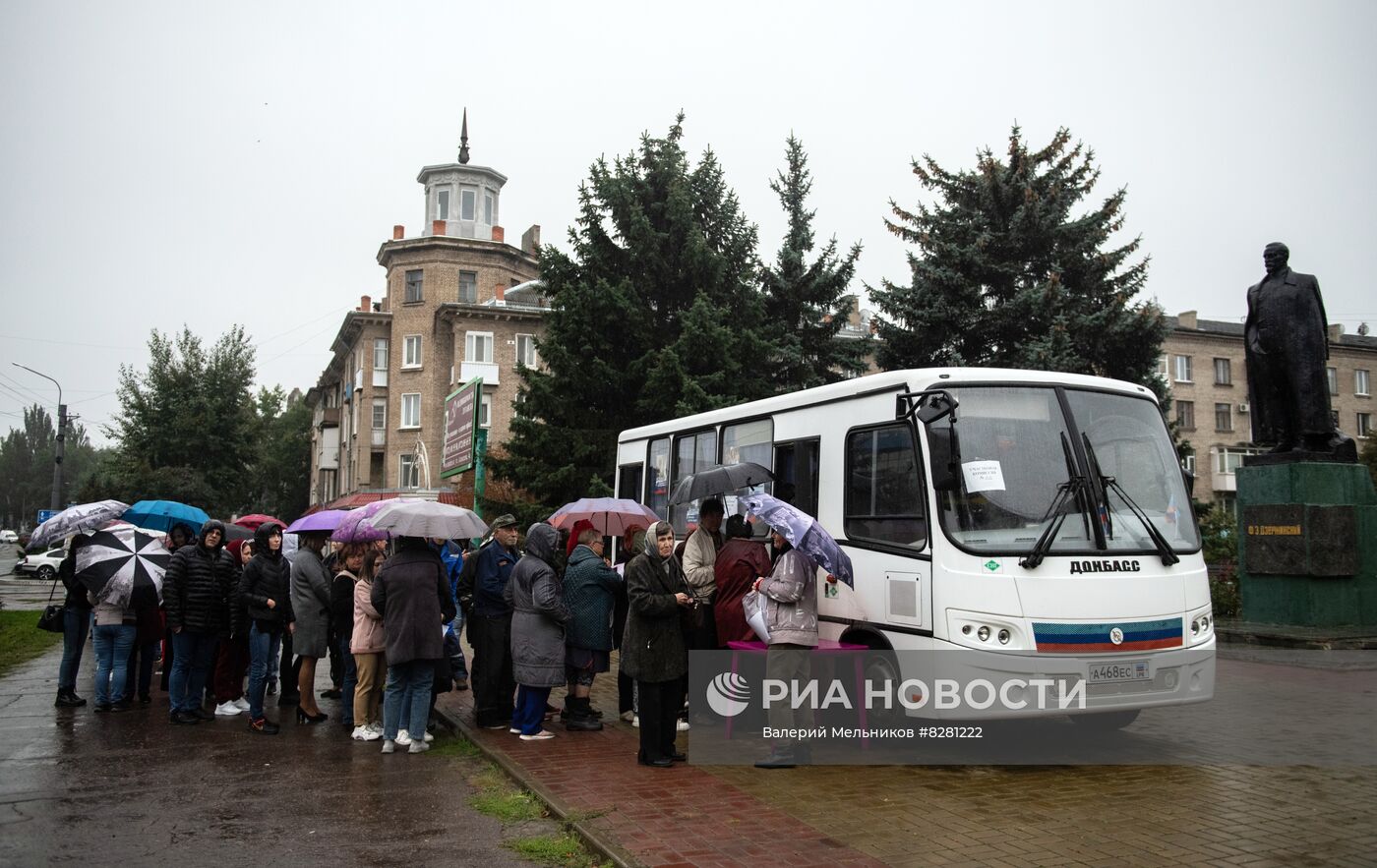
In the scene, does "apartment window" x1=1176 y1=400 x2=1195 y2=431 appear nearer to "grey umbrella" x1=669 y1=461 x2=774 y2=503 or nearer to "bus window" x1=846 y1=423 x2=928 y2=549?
"bus window" x1=846 y1=423 x2=928 y2=549

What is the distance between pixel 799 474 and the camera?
34.5 feet

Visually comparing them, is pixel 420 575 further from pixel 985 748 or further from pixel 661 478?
pixel 661 478

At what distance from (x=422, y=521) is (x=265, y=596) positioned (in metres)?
2.53

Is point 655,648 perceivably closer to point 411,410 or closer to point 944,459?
point 944,459

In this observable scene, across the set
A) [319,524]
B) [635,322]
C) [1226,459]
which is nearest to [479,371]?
[635,322]

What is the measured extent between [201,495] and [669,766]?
37926 millimetres

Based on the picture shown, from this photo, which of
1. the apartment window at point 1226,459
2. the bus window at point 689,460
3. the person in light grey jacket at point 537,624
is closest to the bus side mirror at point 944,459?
the person in light grey jacket at point 537,624

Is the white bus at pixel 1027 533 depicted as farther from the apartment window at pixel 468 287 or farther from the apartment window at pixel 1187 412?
the apartment window at pixel 1187 412

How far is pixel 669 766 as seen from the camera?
813 cm

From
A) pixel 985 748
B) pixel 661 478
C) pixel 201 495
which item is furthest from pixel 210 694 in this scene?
pixel 201 495

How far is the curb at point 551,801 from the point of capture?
227 inches

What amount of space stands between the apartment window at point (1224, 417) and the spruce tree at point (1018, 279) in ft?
120

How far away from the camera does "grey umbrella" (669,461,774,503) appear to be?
31.5 feet

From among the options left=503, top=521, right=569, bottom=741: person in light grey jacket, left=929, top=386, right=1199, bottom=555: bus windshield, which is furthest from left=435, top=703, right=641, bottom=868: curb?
left=929, top=386, right=1199, bottom=555: bus windshield
